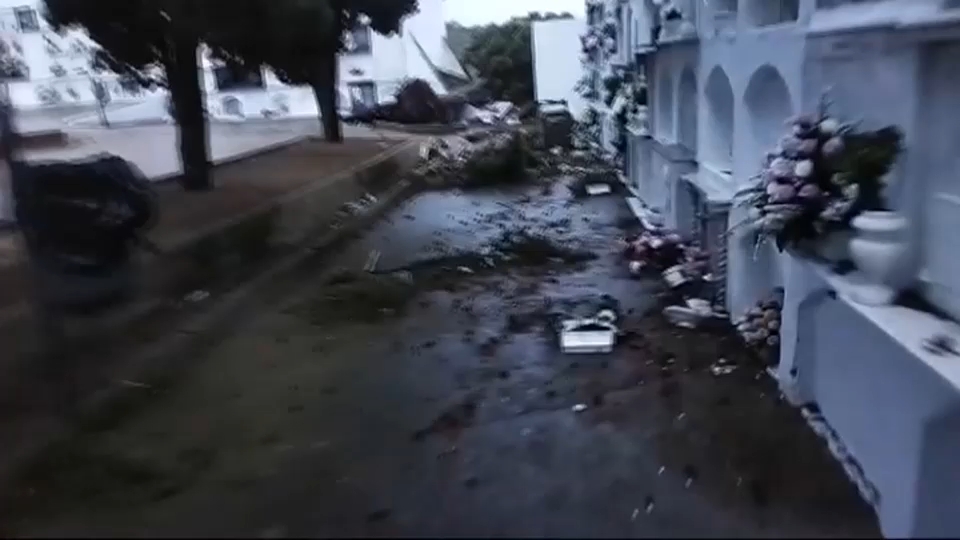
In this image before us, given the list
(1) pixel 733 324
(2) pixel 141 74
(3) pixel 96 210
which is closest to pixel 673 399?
(1) pixel 733 324

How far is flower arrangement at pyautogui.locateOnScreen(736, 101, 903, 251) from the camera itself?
363cm

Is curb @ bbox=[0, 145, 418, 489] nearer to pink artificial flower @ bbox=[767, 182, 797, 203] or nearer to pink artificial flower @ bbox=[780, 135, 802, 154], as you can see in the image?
pink artificial flower @ bbox=[767, 182, 797, 203]

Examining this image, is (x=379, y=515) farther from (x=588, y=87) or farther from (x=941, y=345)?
(x=588, y=87)

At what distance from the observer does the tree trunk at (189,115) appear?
8852 millimetres

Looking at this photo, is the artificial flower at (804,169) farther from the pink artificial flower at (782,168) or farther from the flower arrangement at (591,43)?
the flower arrangement at (591,43)

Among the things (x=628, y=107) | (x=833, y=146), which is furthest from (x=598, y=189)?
(x=833, y=146)

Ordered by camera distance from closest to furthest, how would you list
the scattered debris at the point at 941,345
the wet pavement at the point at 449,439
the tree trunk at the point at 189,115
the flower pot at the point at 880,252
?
the wet pavement at the point at 449,439 < the scattered debris at the point at 941,345 < the flower pot at the point at 880,252 < the tree trunk at the point at 189,115

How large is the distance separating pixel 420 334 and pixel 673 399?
6.95 ft

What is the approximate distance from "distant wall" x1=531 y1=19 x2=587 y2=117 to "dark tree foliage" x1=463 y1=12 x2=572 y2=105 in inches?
74.9

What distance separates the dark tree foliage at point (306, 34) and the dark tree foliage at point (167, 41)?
12.9 inches

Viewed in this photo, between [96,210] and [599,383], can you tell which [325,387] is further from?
[96,210]

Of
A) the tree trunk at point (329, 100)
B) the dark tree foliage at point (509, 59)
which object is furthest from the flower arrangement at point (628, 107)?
the dark tree foliage at point (509, 59)

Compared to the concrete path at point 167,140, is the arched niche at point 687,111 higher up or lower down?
higher up

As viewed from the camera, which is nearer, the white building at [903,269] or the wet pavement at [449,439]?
the wet pavement at [449,439]
